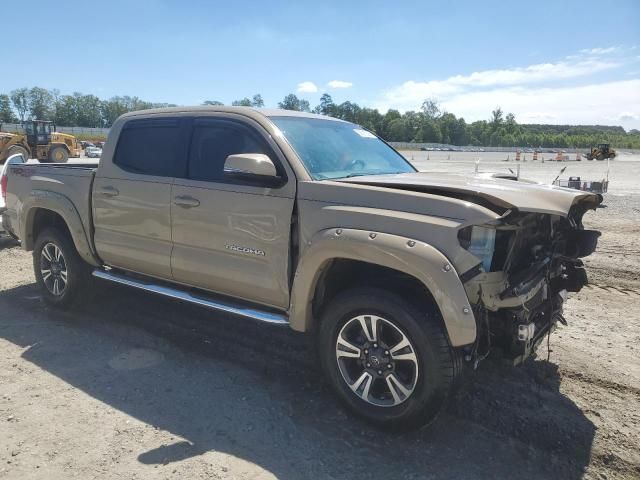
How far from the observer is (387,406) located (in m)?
3.21

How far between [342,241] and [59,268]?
361cm

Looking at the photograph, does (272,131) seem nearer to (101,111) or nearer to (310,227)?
(310,227)

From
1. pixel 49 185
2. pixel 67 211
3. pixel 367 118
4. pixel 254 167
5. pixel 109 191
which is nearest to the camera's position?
pixel 254 167

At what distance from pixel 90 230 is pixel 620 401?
15.5ft

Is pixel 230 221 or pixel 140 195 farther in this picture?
pixel 140 195

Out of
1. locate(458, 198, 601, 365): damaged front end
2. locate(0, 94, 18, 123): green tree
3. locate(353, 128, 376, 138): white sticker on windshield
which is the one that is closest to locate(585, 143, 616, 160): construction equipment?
locate(353, 128, 376, 138): white sticker on windshield

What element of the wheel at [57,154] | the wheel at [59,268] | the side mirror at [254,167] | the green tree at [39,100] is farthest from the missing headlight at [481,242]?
the green tree at [39,100]

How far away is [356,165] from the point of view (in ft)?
13.8

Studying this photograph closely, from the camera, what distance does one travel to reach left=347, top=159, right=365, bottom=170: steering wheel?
163 inches

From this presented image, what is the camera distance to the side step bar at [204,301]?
3702 millimetres

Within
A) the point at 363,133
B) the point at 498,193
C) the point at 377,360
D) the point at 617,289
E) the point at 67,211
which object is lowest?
the point at 617,289

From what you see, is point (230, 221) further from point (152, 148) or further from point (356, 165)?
point (152, 148)

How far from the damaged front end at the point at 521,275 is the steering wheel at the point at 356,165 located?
1.42 meters

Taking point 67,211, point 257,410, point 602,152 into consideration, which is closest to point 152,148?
point 67,211
